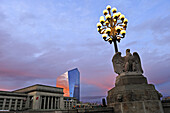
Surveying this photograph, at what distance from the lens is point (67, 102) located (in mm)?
86562

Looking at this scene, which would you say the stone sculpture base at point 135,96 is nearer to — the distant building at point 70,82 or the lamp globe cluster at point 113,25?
the lamp globe cluster at point 113,25

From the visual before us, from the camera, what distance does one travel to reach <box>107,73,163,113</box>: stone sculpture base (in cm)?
Answer: 867

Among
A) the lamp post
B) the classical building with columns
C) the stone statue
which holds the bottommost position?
the classical building with columns

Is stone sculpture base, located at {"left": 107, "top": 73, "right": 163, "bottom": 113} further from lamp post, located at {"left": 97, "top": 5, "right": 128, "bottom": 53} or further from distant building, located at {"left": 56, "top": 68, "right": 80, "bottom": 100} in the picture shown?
distant building, located at {"left": 56, "top": 68, "right": 80, "bottom": 100}

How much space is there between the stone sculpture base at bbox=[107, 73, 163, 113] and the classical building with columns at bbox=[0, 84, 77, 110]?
176ft

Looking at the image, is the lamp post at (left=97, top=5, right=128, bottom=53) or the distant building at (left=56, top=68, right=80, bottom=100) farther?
the distant building at (left=56, top=68, right=80, bottom=100)

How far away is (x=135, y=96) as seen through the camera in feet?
30.0

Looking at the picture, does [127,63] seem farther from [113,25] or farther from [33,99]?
[33,99]

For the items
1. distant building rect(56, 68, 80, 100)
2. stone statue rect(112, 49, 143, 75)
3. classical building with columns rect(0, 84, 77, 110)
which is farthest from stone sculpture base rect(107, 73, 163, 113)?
distant building rect(56, 68, 80, 100)

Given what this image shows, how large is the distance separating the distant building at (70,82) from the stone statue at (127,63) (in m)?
136

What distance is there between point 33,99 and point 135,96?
67.3 metres

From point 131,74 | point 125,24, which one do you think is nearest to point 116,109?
point 131,74

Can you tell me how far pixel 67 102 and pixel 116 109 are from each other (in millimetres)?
84414

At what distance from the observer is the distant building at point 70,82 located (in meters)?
140
